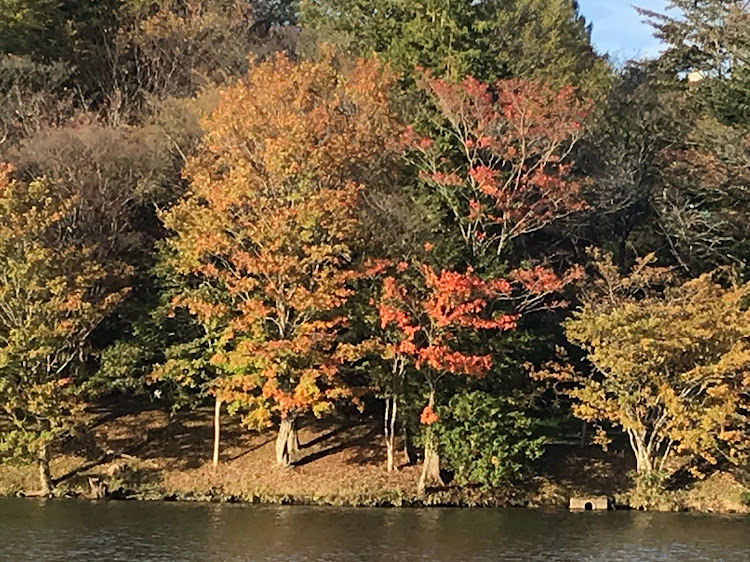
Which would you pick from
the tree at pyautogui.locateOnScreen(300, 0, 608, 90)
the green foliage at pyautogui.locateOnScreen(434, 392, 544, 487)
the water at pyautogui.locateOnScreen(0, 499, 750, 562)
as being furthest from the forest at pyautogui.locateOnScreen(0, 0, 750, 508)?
the water at pyautogui.locateOnScreen(0, 499, 750, 562)

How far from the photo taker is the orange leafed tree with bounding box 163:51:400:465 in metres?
28.0

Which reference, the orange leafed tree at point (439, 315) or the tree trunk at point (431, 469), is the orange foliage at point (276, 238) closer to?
the orange leafed tree at point (439, 315)

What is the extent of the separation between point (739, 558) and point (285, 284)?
14.7 meters

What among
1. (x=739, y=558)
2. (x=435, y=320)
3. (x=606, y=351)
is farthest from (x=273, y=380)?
(x=739, y=558)

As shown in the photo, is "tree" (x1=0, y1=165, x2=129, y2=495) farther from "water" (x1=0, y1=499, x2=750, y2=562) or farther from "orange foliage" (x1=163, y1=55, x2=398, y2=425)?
"orange foliage" (x1=163, y1=55, x2=398, y2=425)

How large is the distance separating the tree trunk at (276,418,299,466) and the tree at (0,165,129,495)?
631 centimetres

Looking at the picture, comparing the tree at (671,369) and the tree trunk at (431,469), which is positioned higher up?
the tree at (671,369)

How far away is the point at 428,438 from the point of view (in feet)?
96.2

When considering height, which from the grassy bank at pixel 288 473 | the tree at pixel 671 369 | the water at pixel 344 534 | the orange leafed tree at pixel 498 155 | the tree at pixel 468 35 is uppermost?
the tree at pixel 468 35

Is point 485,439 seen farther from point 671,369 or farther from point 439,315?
point 671,369

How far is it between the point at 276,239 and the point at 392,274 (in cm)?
399

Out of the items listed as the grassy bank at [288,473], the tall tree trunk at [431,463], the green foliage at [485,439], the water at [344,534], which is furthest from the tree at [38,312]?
the green foliage at [485,439]

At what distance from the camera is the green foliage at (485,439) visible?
28.6 m

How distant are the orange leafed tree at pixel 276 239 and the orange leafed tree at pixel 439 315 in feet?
5.73
